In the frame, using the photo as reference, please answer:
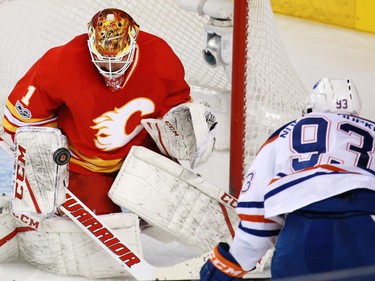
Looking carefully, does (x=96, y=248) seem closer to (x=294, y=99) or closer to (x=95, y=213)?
(x=95, y=213)

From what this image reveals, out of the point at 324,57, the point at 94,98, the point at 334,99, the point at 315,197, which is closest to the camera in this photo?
the point at 315,197

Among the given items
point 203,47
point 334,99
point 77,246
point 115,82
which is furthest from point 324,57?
point 334,99

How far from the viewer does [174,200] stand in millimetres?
3367

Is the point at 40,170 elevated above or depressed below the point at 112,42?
below

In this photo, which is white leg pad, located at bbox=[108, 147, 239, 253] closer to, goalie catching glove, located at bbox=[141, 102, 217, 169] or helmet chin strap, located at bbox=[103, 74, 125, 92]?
goalie catching glove, located at bbox=[141, 102, 217, 169]

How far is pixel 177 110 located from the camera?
131 inches

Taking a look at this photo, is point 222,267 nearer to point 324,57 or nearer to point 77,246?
point 77,246

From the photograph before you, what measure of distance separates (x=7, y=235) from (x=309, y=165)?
125 centimetres

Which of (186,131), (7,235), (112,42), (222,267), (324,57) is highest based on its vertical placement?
(112,42)

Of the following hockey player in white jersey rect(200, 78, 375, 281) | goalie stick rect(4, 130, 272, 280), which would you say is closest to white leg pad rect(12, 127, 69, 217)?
goalie stick rect(4, 130, 272, 280)

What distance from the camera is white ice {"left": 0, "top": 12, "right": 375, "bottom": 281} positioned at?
167 inches

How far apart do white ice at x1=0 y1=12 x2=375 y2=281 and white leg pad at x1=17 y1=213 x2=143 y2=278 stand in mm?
773

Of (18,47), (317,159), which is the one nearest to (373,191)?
(317,159)

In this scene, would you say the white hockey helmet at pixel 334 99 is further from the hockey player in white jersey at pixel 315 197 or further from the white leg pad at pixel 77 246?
the white leg pad at pixel 77 246
